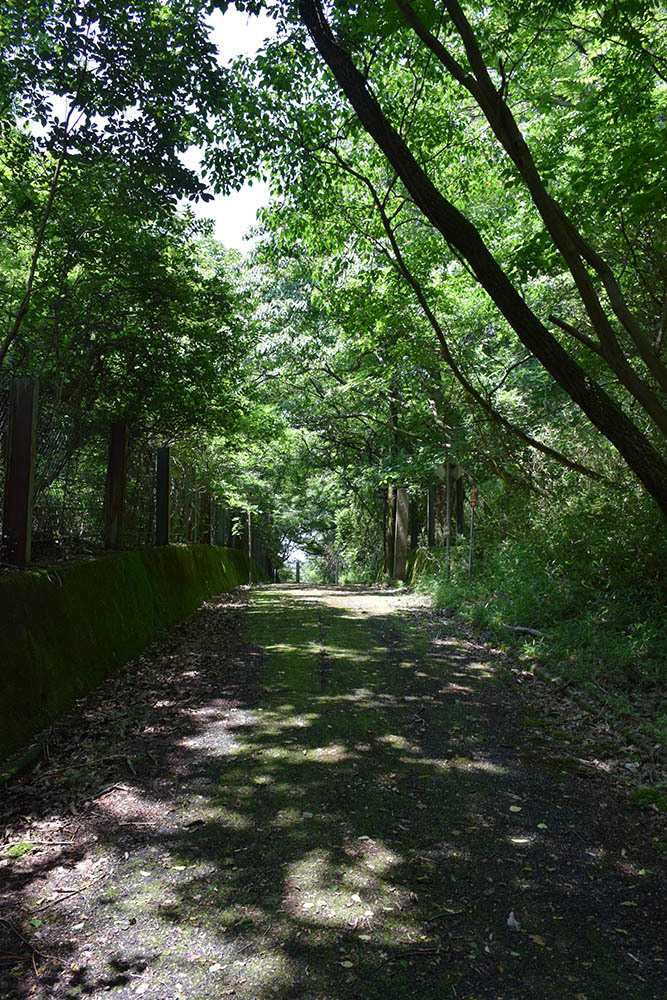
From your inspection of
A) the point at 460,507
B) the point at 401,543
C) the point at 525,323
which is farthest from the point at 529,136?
the point at 401,543

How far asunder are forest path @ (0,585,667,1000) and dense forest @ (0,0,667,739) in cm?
179

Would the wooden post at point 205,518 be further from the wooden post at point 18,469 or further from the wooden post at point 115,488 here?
the wooden post at point 18,469

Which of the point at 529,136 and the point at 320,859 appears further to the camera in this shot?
the point at 529,136

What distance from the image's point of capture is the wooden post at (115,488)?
27.7ft

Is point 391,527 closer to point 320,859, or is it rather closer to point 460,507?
point 460,507

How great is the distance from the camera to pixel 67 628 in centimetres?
565

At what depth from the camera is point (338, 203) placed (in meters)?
9.56

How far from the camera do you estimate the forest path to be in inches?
97.7

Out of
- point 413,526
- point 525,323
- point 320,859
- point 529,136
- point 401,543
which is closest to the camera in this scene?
point 320,859

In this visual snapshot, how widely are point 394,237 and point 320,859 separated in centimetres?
844

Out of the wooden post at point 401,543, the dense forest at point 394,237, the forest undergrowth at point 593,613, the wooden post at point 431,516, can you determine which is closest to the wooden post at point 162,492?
the dense forest at point 394,237

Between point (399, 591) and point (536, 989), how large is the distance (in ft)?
49.6

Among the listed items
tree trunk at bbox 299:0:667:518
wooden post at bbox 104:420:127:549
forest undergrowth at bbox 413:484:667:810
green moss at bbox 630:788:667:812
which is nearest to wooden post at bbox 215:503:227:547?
forest undergrowth at bbox 413:484:667:810

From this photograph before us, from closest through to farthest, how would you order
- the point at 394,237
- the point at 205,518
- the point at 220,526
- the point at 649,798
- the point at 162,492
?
the point at 649,798
the point at 394,237
the point at 162,492
the point at 205,518
the point at 220,526
